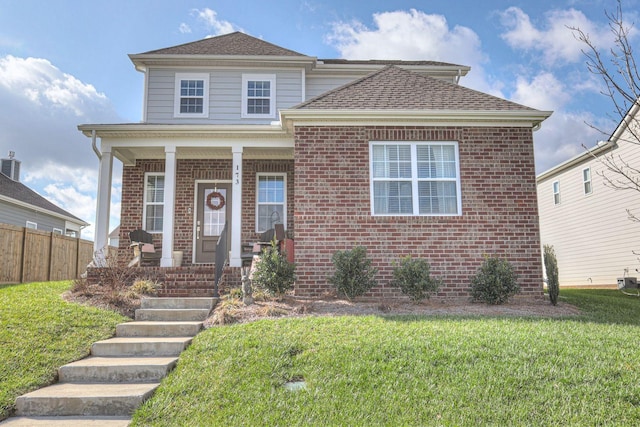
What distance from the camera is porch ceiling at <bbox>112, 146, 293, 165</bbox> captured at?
11570 millimetres

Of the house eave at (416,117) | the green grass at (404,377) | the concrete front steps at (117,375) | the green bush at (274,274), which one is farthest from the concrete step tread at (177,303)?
the house eave at (416,117)

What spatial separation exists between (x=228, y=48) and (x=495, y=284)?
403 inches

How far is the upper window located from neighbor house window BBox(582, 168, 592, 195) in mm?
12636

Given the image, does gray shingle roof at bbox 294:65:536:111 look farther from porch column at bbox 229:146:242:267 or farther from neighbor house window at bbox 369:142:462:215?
porch column at bbox 229:146:242:267

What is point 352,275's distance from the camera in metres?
8.55

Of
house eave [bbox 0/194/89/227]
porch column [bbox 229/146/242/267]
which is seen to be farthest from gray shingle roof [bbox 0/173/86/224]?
porch column [bbox 229/146/242/267]

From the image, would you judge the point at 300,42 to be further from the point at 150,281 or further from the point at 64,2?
the point at 150,281

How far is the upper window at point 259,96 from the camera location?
13.7 metres

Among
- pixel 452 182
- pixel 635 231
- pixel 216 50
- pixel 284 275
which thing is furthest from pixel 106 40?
pixel 635 231

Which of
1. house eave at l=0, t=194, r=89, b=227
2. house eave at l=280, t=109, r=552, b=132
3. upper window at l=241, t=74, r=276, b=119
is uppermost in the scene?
upper window at l=241, t=74, r=276, b=119

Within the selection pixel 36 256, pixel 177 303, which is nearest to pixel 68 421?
pixel 177 303

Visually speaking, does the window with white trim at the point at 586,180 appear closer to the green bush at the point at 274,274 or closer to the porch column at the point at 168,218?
the green bush at the point at 274,274

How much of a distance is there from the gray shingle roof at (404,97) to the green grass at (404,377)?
4.89 m

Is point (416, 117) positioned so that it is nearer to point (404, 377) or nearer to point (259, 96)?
point (259, 96)
